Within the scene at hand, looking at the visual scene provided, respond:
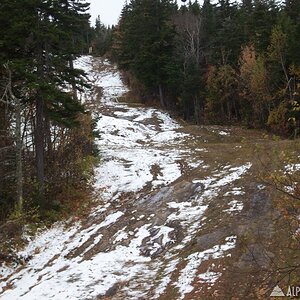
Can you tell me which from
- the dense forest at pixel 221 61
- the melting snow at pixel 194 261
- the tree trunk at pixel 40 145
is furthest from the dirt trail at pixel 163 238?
the dense forest at pixel 221 61

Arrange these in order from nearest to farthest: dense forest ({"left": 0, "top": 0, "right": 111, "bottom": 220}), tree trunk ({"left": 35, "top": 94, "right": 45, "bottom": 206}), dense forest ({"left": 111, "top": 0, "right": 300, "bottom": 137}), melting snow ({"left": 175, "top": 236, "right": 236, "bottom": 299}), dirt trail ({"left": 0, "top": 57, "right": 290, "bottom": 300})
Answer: melting snow ({"left": 175, "top": 236, "right": 236, "bottom": 299}), dirt trail ({"left": 0, "top": 57, "right": 290, "bottom": 300}), dense forest ({"left": 0, "top": 0, "right": 111, "bottom": 220}), tree trunk ({"left": 35, "top": 94, "right": 45, "bottom": 206}), dense forest ({"left": 111, "top": 0, "right": 300, "bottom": 137})

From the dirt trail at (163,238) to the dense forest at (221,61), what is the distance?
13.0 metres

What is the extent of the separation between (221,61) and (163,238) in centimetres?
3203

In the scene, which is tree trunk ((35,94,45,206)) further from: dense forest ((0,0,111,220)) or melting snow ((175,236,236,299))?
melting snow ((175,236,236,299))

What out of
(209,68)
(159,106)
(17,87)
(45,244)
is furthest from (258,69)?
(45,244)

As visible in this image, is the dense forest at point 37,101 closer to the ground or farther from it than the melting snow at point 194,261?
farther from it

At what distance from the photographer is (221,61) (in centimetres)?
4166

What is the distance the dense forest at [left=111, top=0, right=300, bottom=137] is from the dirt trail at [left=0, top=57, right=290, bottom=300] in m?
13.0

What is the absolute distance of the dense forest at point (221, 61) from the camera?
32.9m

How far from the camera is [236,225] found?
12.5 m

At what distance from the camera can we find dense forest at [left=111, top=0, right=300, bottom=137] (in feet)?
108

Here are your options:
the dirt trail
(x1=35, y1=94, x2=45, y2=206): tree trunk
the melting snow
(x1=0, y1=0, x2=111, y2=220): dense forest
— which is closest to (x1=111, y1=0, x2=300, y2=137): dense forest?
the dirt trail

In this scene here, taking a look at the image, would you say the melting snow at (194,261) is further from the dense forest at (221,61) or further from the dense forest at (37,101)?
the dense forest at (221,61)

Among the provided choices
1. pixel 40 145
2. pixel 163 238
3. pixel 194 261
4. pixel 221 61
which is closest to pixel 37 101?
pixel 40 145
